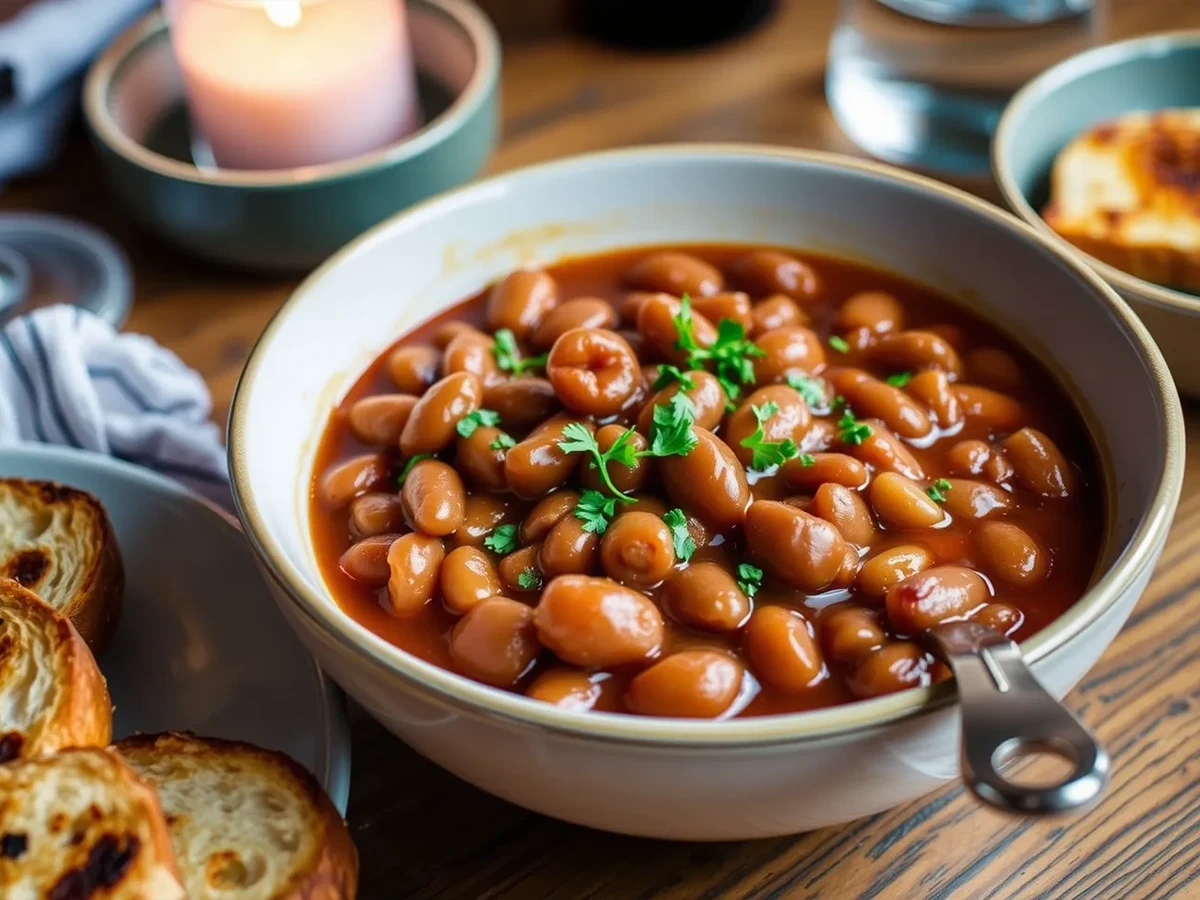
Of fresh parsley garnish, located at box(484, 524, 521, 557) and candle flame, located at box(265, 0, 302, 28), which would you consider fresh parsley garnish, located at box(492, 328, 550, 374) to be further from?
candle flame, located at box(265, 0, 302, 28)

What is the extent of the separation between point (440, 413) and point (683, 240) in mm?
608

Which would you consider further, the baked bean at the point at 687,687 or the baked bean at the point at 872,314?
the baked bean at the point at 872,314

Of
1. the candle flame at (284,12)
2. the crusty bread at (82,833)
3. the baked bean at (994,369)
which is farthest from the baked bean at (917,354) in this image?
the candle flame at (284,12)

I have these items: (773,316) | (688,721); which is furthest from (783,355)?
(688,721)

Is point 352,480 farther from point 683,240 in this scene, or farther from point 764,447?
point 683,240

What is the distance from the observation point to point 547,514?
1505mm

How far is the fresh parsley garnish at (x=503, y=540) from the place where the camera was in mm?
1527

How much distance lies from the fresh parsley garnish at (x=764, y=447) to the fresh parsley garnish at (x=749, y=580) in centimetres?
17

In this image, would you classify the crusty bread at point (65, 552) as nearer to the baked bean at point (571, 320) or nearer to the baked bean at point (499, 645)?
the baked bean at point (499, 645)

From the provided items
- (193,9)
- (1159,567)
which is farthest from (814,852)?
(193,9)

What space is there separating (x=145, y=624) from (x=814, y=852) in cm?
92

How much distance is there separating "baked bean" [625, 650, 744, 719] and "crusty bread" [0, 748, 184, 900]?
47 centimetres

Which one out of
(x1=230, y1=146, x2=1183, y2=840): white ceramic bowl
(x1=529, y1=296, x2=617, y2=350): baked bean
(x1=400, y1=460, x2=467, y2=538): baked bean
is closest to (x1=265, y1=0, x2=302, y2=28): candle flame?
(x1=230, y1=146, x2=1183, y2=840): white ceramic bowl

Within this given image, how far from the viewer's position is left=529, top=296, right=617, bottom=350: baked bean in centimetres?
179
